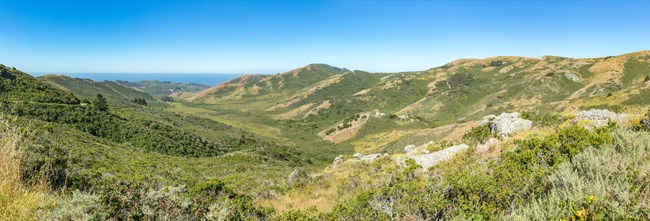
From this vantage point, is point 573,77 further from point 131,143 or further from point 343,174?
point 131,143

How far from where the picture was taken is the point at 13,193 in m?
4.58

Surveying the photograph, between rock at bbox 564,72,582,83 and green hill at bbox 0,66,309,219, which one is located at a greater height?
rock at bbox 564,72,582,83

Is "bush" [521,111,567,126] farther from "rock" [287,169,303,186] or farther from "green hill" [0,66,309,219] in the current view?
"green hill" [0,66,309,219]

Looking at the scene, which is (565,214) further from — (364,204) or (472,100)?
(472,100)

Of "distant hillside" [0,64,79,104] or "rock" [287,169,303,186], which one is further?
"distant hillside" [0,64,79,104]

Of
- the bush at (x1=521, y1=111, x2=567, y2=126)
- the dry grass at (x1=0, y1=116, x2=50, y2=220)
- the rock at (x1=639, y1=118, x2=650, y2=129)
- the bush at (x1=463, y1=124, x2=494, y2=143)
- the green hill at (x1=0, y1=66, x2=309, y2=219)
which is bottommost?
the green hill at (x1=0, y1=66, x2=309, y2=219)

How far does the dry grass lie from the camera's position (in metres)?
4.28

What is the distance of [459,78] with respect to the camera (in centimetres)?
16488

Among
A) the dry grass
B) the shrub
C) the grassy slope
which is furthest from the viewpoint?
the grassy slope

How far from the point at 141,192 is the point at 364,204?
4503 mm

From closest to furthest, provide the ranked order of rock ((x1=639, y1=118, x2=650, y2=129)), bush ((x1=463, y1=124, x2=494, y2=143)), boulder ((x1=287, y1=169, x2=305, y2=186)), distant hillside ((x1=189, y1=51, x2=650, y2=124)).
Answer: rock ((x1=639, y1=118, x2=650, y2=129)) < boulder ((x1=287, y1=169, x2=305, y2=186)) < bush ((x1=463, y1=124, x2=494, y2=143)) < distant hillside ((x1=189, y1=51, x2=650, y2=124))

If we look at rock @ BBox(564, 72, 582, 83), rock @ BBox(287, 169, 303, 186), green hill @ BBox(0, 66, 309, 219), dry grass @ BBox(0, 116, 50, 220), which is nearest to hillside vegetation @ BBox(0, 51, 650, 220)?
dry grass @ BBox(0, 116, 50, 220)

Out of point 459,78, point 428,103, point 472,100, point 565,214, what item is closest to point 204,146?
point 565,214

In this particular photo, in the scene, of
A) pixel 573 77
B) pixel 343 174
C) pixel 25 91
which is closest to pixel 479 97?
pixel 573 77
